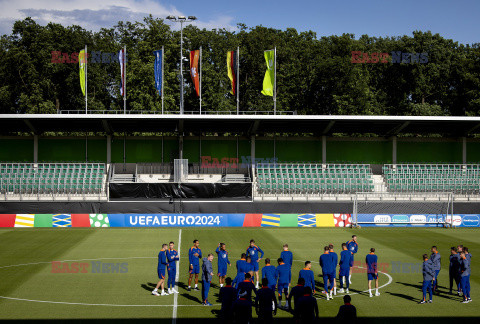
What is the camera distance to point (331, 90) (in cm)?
6612

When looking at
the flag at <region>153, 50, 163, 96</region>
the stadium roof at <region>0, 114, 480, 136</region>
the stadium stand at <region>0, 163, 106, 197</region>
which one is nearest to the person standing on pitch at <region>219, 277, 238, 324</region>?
the stadium stand at <region>0, 163, 106, 197</region>

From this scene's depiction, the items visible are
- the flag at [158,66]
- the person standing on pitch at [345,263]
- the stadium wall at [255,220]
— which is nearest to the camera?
the person standing on pitch at [345,263]

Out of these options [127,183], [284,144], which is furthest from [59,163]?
[284,144]

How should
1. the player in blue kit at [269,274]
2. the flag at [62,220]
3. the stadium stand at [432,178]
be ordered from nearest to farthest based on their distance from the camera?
the player in blue kit at [269,274]
the flag at [62,220]
the stadium stand at [432,178]

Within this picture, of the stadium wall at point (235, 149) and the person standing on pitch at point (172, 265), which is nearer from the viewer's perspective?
the person standing on pitch at point (172, 265)

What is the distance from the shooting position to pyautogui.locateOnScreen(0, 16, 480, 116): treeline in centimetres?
6400

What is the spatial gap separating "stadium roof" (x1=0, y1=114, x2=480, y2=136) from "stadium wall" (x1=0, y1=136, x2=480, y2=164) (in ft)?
5.25

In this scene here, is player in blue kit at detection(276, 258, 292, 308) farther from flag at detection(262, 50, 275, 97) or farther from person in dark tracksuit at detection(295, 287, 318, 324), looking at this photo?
flag at detection(262, 50, 275, 97)

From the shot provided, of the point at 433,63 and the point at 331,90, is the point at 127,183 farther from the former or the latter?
the point at 433,63

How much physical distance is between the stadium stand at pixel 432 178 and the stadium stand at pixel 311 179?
2151 mm

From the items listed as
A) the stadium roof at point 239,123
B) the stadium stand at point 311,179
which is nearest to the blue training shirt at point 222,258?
the stadium stand at point 311,179

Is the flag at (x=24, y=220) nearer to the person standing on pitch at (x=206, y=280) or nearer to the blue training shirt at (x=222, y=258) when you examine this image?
the blue training shirt at (x=222, y=258)

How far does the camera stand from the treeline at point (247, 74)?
64.0 meters

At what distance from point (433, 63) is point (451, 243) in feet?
157
